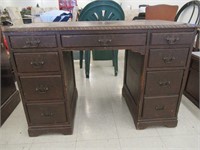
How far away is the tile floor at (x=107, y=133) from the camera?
3.64 feet

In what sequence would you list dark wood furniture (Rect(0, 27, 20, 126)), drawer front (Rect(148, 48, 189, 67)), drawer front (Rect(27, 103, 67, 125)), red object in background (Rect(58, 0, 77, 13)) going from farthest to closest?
red object in background (Rect(58, 0, 77, 13)) → dark wood furniture (Rect(0, 27, 20, 126)) → drawer front (Rect(27, 103, 67, 125)) → drawer front (Rect(148, 48, 189, 67))

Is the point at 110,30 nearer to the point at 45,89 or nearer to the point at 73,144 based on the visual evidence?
the point at 45,89

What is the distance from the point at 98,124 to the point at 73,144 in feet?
0.92

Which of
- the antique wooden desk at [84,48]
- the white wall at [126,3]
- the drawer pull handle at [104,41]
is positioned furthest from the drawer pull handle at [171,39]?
the white wall at [126,3]

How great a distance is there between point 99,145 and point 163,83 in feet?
2.16

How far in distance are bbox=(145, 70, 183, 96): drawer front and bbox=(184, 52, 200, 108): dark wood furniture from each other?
47 cm

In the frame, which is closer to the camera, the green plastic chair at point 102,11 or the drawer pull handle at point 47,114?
the drawer pull handle at point 47,114

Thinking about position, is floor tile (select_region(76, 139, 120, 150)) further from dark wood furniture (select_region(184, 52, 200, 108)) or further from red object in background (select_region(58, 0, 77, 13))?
red object in background (select_region(58, 0, 77, 13))

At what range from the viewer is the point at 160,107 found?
1.20 metres

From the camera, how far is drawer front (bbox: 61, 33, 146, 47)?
94 centimetres

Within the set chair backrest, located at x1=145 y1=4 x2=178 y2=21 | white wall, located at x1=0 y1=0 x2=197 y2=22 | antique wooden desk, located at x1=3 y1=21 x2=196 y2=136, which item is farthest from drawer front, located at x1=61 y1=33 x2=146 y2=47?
white wall, located at x1=0 y1=0 x2=197 y2=22

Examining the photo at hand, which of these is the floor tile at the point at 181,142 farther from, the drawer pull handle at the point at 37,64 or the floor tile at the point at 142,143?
the drawer pull handle at the point at 37,64

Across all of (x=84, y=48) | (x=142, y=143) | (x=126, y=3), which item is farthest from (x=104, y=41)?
(x=126, y=3)

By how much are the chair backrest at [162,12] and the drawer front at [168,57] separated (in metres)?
1.50
